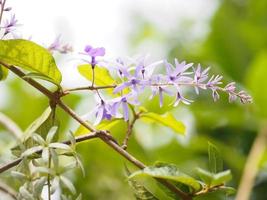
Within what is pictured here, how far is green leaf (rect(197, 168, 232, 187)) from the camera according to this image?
1.52 feet

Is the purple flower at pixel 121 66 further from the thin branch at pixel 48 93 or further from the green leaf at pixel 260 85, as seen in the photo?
the green leaf at pixel 260 85

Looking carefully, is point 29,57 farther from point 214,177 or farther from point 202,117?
point 202,117

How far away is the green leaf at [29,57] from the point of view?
0.50m

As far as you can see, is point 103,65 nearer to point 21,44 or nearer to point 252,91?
point 21,44

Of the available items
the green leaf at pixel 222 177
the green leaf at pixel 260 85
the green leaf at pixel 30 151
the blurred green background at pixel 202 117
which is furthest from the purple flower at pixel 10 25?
the green leaf at pixel 260 85

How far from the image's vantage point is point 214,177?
1.54 feet

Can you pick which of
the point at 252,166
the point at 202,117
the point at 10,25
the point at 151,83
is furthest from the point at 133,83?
the point at 202,117

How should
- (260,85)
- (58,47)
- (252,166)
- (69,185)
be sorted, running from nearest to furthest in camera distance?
(69,185), (58,47), (252,166), (260,85)

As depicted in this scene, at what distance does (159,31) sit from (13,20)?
1190 millimetres

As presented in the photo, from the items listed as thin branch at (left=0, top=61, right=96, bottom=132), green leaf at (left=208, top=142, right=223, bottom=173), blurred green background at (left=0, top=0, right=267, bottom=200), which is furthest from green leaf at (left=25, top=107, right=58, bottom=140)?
blurred green background at (left=0, top=0, right=267, bottom=200)

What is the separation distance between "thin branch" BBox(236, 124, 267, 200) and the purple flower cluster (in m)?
0.34

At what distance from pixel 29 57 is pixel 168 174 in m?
0.16

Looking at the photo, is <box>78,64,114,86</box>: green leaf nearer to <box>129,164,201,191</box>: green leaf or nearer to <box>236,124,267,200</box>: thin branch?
<box>129,164,201,191</box>: green leaf

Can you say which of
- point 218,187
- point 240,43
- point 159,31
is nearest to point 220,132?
point 240,43
